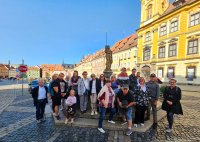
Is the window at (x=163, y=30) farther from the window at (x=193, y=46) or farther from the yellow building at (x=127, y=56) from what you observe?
the yellow building at (x=127, y=56)

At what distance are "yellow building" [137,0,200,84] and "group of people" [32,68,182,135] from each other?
59.3ft

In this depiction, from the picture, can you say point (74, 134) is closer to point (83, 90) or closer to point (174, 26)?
point (83, 90)

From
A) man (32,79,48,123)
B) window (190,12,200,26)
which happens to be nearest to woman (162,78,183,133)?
man (32,79,48,123)

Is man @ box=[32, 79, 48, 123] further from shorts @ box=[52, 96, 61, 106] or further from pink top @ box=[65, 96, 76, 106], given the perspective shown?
pink top @ box=[65, 96, 76, 106]

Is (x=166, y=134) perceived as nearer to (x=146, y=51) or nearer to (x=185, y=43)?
(x=185, y=43)

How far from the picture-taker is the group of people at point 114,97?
5402 millimetres

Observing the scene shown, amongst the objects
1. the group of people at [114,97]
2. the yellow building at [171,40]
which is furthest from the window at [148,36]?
the group of people at [114,97]

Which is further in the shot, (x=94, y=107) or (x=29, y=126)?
(x=94, y=107)

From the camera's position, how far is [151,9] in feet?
99.2

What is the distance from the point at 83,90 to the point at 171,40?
22643mm

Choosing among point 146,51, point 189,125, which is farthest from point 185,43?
point 189,125

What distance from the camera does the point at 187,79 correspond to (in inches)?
857

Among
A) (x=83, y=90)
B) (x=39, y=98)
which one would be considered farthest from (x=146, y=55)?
(x=39, y=98)

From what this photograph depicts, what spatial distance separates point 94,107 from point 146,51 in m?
26.2
